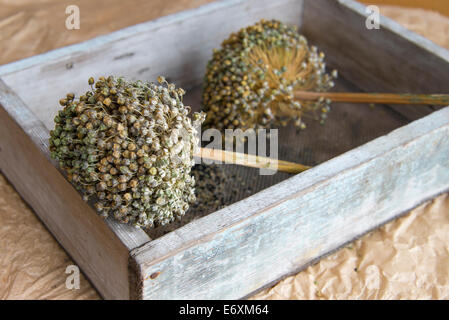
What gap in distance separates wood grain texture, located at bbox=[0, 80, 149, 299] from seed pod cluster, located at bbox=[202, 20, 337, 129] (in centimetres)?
59

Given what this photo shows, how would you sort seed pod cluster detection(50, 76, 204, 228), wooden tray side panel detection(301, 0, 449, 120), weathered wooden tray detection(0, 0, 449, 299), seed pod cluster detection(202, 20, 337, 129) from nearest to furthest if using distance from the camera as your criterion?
seed pod cluster detection(50, 76, 204, 228) < weathered wooden tray detection(0, 0, 449, 299) < seed pod cluster detection(202, 20, 337, 129) < wooden tray side panel detection(301, 0, 449, 120)

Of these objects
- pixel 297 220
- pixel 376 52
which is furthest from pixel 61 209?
pixel 376 52

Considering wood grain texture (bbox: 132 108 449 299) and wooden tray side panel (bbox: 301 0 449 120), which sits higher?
wooden tray side panel (bbox: 301 0 449 120)

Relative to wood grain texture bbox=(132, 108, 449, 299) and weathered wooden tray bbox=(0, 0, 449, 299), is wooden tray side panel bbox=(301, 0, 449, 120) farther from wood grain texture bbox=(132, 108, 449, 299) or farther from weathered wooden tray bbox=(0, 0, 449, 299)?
wood grain texture bbox=(132, 108, 449, 299)

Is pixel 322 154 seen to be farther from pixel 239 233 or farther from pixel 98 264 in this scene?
pixel 98 264

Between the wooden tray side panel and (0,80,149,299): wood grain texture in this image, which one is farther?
the wooden tray side panel

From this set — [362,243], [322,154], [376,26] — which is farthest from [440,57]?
[362,243]

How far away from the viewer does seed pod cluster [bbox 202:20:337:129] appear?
1.88 meters

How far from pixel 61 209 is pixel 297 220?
649mm

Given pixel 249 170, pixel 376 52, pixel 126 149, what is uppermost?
pixel 376 52

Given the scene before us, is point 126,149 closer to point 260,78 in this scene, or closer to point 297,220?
point 297,220

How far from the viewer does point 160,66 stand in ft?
7.16

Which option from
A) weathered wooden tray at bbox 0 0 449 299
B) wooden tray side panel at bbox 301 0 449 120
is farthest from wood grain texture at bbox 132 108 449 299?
wooden tray side panel at bbox 301 0 449 120

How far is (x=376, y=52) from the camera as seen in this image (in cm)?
223
